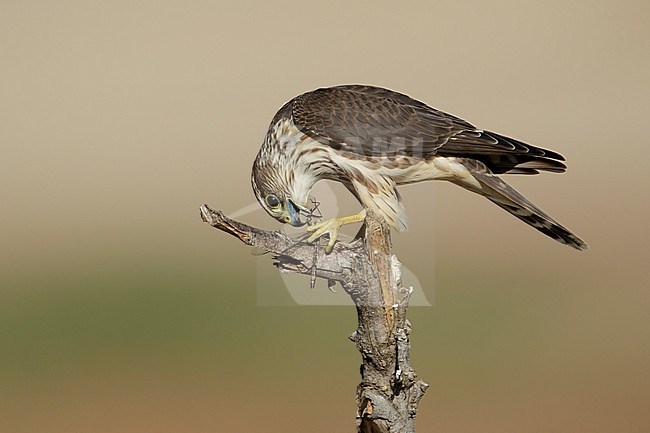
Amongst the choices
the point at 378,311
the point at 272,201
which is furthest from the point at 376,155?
the point at 378,311

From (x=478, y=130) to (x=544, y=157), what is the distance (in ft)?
1.00

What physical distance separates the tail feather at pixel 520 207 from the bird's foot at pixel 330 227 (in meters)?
0.53

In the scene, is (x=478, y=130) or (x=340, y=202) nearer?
(x=478, y=130)

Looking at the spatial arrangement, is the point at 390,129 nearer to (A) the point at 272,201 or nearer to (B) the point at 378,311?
(A) the point at 272,201

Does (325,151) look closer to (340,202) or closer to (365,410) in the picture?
(340,202)

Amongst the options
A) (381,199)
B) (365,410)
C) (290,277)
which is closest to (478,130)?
(381,199)

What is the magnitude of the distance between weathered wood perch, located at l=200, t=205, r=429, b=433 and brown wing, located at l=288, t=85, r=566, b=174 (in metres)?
0.30

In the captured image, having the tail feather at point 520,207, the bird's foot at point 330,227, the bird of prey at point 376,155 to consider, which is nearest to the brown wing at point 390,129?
the bird of prey at point 376,155

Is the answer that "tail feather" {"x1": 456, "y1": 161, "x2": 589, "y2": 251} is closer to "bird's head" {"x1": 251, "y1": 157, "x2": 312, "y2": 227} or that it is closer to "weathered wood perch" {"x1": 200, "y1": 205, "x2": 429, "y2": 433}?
"weathered wood perch" {"x1": 200, "y1": 205, "x2": 429, "y2": 433}

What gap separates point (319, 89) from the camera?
3.60 metres

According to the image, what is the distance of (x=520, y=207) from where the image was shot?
355 centimetres

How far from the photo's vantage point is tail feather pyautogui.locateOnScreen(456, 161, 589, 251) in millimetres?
3466

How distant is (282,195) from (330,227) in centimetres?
27

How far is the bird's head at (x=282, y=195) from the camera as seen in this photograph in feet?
11.5
